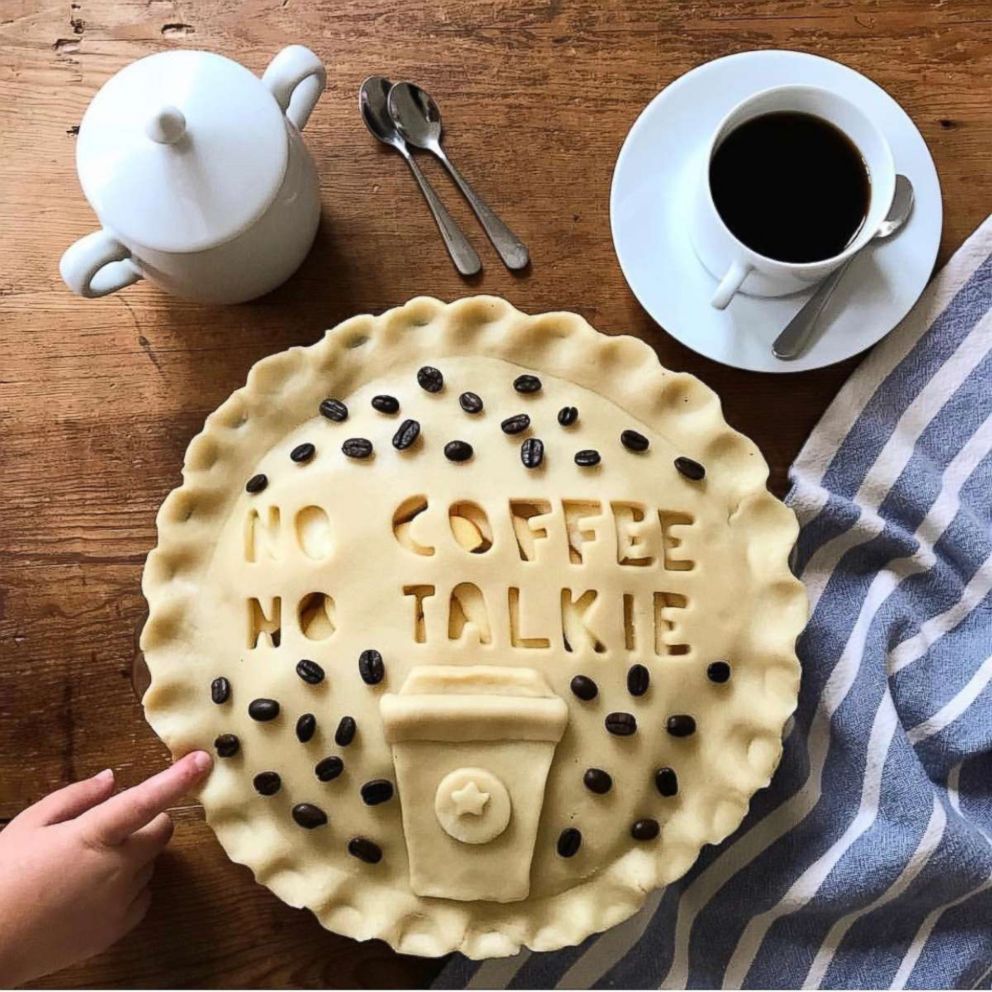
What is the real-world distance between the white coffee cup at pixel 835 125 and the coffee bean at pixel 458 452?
23 cm

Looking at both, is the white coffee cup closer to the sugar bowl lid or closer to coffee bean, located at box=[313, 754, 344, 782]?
the sugar bowl lid

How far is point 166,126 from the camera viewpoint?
0.69 m

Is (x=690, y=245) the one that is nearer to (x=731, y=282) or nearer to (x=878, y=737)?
(x=731, y=282)

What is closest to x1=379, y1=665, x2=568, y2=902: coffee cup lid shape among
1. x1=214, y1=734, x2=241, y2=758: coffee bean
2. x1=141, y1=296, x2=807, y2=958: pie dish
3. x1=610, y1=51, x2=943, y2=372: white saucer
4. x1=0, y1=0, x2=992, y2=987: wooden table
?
x1=141, y1=296, x2=807, y2=958: pie dish

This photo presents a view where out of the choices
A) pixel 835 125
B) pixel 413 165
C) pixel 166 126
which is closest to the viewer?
pixel 166 126

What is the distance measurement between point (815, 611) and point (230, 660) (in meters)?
0.48

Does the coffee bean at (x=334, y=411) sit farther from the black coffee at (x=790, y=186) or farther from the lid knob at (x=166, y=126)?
the black coffee at (x=790, y=186)

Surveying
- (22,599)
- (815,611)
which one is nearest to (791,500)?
(815,611)

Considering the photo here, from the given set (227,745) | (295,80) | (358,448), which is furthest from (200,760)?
(295,80)

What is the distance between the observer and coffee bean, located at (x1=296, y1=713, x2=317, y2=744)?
28.6 inches

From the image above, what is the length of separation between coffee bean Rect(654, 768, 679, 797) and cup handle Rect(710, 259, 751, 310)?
0.35 meters

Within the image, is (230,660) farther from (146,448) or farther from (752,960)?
(752,960)

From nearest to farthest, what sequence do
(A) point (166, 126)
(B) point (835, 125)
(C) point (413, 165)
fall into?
1. (A) point (166, 126)
2. (B) point (835, 125)
3. (C) point (413, 165)

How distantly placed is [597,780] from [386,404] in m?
0.30
